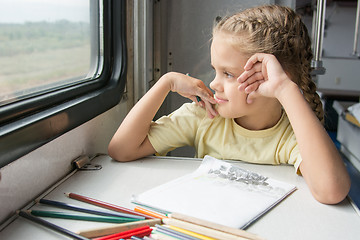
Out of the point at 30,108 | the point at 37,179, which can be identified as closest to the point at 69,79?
the point at 30,108

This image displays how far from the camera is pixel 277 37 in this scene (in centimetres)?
96

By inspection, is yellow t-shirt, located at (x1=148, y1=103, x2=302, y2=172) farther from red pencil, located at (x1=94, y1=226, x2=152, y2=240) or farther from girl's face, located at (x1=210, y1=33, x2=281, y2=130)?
red pencil, located at (x1=94, y1=226, x2=152, y2=240)

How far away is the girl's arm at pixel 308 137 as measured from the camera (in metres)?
0.75

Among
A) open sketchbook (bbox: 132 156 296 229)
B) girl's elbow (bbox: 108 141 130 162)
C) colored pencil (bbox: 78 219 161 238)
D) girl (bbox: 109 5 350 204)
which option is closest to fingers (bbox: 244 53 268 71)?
girl (bbox: 109 5 350 204)

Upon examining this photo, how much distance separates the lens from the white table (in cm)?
59

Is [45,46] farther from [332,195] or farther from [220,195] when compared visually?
[332,195]

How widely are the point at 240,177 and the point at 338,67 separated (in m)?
5.46

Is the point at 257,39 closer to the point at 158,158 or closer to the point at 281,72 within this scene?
the point at 281,72

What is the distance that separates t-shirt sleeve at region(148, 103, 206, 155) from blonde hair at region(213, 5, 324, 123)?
10.2 inches

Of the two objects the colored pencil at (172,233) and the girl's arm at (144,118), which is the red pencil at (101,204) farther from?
the girl's arm at (144,118)

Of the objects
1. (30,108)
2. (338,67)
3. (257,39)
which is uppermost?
(257,39)

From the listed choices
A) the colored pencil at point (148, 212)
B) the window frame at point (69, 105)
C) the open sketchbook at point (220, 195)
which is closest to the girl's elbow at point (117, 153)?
the window frame at point (69, 105)

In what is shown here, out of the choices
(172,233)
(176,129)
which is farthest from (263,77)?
(172,233)

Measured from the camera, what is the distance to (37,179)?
747 millimetres
